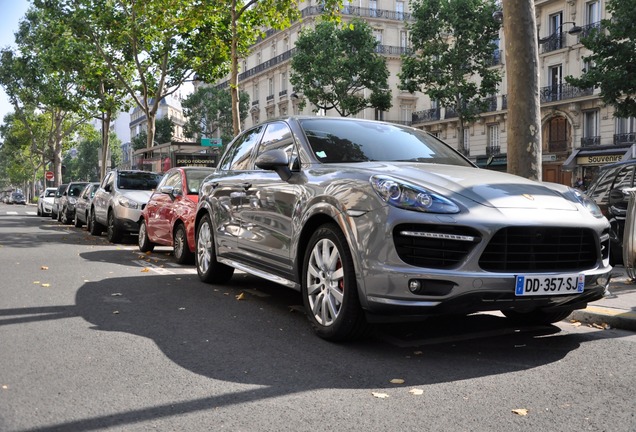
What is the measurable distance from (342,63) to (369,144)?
38.1 meters

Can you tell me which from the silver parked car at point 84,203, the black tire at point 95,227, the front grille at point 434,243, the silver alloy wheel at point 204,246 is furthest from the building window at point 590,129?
the front grille at point 434,243

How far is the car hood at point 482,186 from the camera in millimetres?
4422

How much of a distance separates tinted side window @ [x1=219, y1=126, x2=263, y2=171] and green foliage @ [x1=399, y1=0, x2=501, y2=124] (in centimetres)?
2930

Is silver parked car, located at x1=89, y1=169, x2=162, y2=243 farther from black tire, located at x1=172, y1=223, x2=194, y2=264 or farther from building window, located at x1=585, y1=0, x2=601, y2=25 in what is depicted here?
building window, located at x1=585, y1=0, x2=601, y2=25

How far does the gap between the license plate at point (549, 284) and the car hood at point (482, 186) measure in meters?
0.47

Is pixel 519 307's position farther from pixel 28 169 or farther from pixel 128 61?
pixel 28 169

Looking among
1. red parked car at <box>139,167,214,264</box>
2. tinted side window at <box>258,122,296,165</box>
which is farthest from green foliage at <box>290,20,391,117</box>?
tinted side window at <box>258,122,296,165</box>

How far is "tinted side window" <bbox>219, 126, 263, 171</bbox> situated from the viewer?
693 centimetres

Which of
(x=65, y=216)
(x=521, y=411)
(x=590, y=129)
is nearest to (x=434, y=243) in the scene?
(x=521, y=411)

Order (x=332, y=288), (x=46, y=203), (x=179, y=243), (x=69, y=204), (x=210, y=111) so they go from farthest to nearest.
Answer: (x=210, y=111) → (x=46, y=203) → (x=69, y=204) → (x=179, y=243) → (x=332, y=288)

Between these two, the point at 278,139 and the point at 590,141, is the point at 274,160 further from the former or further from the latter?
the point at 590,141

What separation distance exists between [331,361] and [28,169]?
101638mm

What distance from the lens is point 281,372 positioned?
403 cm

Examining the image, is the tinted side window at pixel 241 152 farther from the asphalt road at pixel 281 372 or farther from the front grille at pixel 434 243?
the front grille at pixel 434 243
